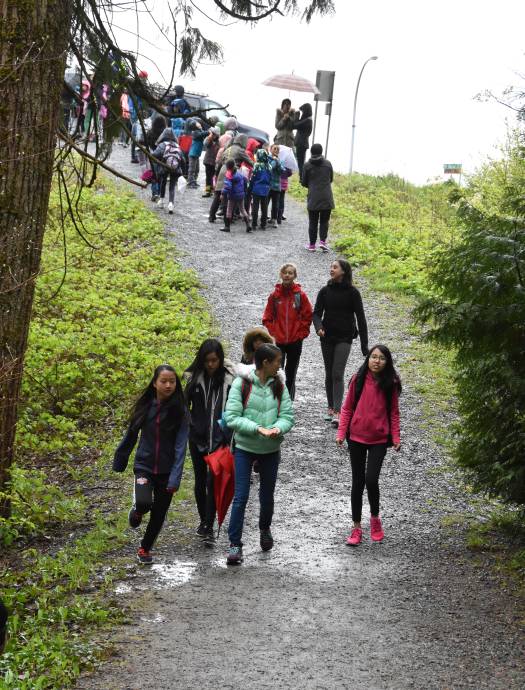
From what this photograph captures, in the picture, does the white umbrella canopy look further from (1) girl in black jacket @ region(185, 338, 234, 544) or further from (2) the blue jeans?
(2) the blue jeans

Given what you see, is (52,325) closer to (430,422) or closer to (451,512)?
(430,422)

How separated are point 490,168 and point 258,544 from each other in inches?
964

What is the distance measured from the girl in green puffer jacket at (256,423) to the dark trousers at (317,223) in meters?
12.6

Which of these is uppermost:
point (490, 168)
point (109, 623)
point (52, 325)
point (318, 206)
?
point (490, 168)

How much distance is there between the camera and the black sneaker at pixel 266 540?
27.0 feet

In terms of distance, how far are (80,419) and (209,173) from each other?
14423mm

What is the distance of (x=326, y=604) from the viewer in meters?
7.23

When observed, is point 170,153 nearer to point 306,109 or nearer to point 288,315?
point 306,109

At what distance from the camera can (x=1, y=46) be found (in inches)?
318

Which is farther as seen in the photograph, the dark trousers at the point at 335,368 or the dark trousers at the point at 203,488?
the dark trousers at the point at 335,368

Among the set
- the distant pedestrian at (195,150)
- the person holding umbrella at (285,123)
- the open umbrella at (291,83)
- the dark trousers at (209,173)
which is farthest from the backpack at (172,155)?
the open umbrella at (291,83)

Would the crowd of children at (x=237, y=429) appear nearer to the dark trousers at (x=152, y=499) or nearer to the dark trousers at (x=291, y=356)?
the dark trousers at (x=152, y=499)

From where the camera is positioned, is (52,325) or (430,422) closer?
(430,422)

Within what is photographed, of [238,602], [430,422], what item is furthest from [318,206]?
[238,602]
